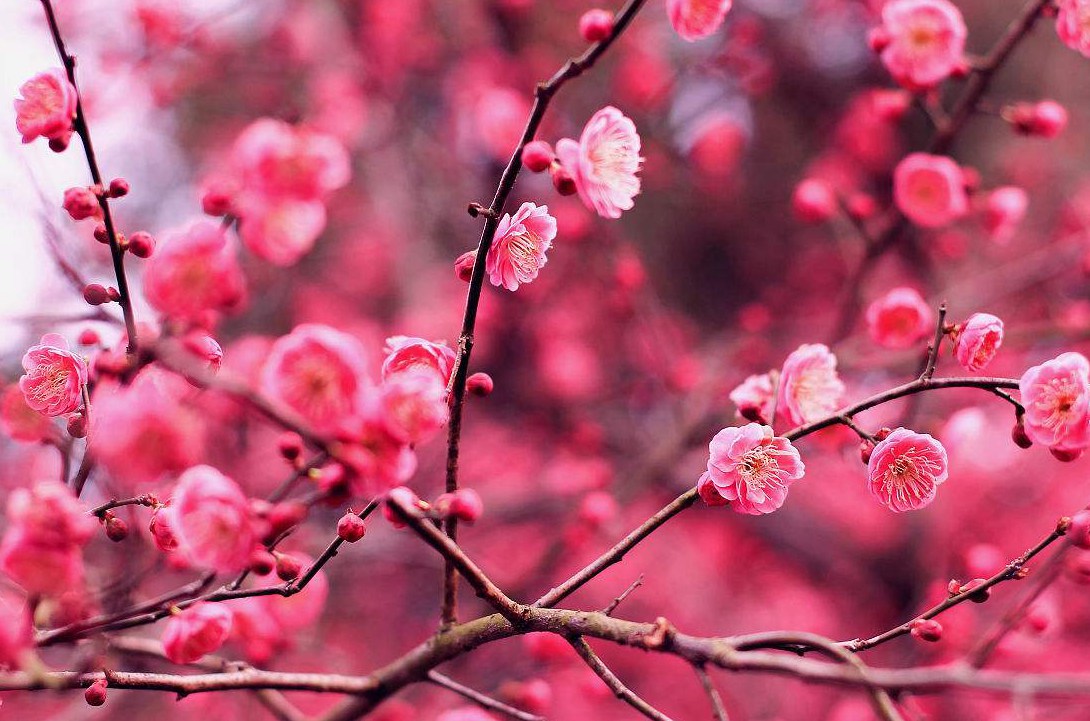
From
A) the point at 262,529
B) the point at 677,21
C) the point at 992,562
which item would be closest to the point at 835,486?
the point at 992,562

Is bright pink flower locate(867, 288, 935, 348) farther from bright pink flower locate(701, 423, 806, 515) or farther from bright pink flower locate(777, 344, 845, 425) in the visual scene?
bright pink flower locate(701, 423, 806, 515)

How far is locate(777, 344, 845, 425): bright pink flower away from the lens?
48.5 inches

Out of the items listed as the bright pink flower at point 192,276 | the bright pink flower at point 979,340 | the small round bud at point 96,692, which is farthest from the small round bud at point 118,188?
the bright pink flower at point 979,340

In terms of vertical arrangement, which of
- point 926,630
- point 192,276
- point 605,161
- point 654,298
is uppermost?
point 654,298

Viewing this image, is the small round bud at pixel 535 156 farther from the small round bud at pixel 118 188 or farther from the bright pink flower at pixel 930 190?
the bright pink flower at pixel 930 190

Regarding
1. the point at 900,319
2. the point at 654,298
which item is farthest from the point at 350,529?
the point at 654,298

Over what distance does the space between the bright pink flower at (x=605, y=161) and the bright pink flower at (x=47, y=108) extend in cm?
67

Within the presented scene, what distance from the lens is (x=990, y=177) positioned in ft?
12.5

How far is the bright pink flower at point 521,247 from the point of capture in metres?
1.12

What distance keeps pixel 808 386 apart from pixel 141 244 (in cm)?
100

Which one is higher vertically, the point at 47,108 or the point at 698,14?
the point at 698,14

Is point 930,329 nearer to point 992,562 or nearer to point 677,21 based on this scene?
point 992,562

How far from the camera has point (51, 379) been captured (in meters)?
1.16

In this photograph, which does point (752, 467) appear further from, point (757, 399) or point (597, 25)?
point (597, 25)
